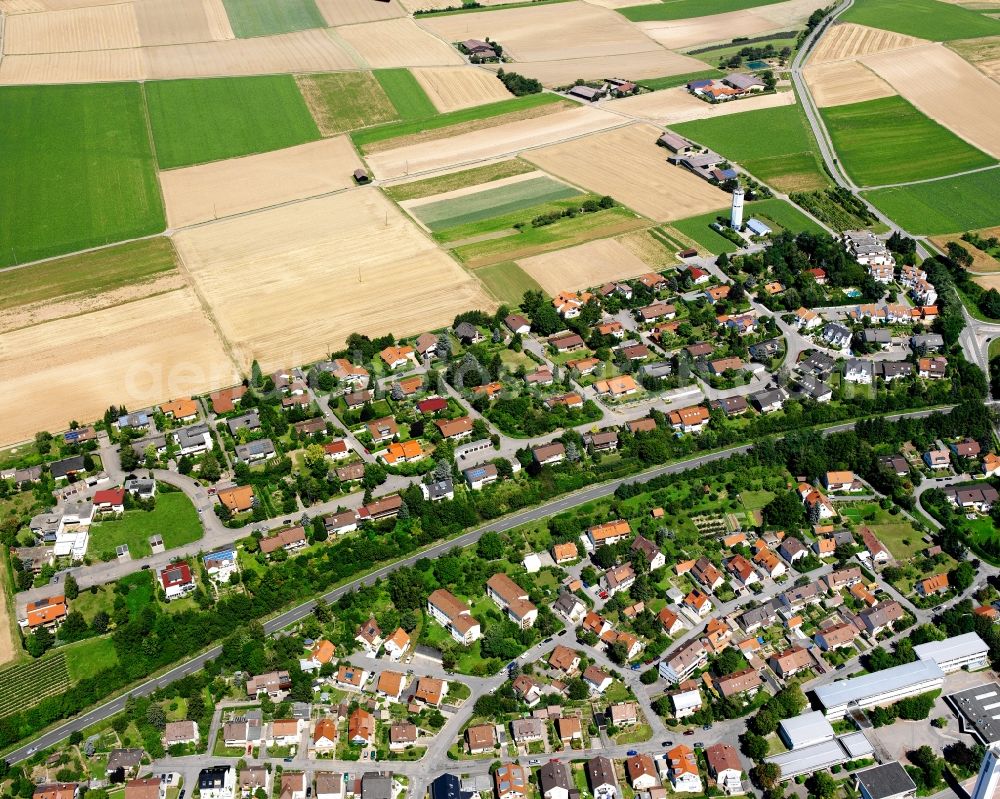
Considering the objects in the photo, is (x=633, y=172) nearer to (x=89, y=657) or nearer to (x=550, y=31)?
(x=550, y=31)

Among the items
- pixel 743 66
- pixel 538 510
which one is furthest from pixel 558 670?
pixel 743 66

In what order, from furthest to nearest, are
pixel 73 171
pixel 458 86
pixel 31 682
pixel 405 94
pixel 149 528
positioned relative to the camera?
Result: pixel 458 86, pixel 405 94, pixel 73 171, pixel 149 528, pixel 31 682

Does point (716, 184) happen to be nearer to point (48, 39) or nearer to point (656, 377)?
point (656, 377)

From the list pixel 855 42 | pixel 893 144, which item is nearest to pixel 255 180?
pixel 893 144

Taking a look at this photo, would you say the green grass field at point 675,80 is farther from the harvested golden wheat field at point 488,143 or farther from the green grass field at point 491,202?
the green grass field at point 491,202

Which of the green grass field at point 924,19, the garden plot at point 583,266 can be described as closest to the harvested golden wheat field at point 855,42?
the green grass field at point 924,19

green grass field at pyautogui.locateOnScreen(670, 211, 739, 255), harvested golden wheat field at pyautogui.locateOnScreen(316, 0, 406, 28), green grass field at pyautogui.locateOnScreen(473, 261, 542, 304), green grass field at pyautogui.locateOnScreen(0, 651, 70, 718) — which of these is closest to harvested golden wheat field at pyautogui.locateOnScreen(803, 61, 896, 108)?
green grass field at pyautogui.locateOnScreen(670, 211, 739, 255)
